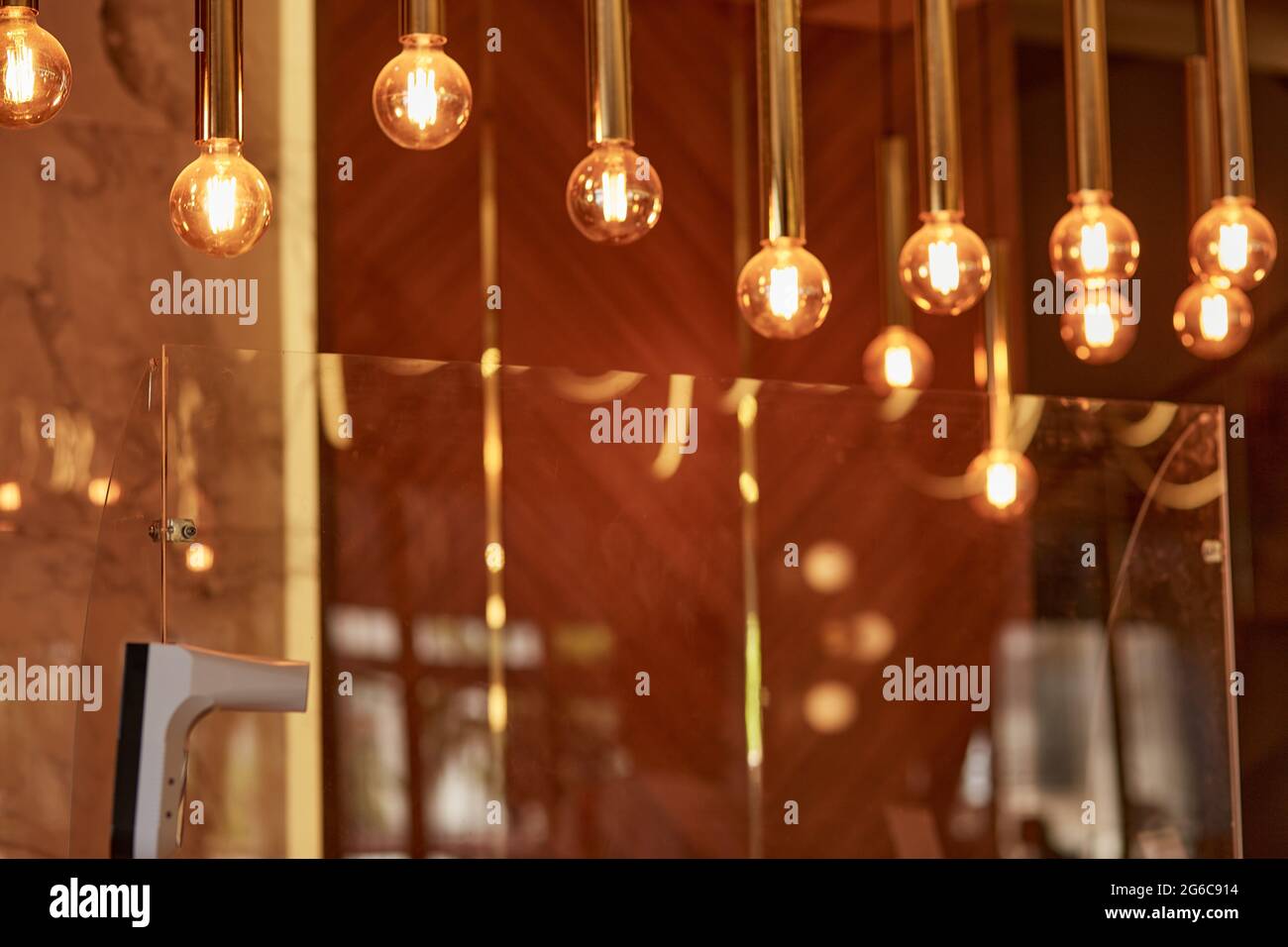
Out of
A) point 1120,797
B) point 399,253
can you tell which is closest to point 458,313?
point 399,253

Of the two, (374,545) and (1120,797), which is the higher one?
(374,545)

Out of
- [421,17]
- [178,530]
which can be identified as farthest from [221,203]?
[178,530]

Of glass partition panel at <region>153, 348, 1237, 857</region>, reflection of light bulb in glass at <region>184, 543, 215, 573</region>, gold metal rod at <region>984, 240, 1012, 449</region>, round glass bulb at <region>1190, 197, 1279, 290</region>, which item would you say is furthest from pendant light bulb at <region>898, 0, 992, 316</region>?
reflection of light bulb in glass at <region>184, 543, 215, 573</region>

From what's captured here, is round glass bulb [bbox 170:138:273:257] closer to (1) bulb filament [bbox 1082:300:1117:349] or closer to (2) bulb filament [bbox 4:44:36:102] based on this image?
(2) bulb filament [bbox 4:44:36:102]

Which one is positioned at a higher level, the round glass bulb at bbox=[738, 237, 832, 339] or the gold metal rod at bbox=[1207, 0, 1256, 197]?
the gold metal rod at bbox=[1207, 0, 1256, 197]

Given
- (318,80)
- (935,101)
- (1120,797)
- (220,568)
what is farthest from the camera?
(318,80)

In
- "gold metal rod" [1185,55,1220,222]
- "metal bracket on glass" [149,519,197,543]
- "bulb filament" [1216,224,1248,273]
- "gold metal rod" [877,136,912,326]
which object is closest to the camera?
"bulb filament" [1216,224,1248,273]

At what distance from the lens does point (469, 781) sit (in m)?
2.55

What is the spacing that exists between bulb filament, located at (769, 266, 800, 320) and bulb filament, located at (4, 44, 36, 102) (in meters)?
0.63

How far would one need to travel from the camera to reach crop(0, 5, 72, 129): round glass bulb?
1.42m

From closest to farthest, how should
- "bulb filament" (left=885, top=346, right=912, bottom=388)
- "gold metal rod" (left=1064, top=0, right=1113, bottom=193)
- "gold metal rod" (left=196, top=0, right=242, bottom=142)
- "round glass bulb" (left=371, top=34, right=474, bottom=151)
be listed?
"gold metal rod" (left=196, top=0, right=242, bottom=142)
"round glass bulb" (left=371, top=34, right=474, bottom=151)
"gold metal rod" (left=1064, top=0, right=1113, bottom=193)
"bulb filament" (left=885, top=346, right=912, bottom=388)

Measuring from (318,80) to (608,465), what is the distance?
4.36ft

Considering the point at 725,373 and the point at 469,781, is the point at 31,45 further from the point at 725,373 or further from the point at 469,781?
the point at 725,373

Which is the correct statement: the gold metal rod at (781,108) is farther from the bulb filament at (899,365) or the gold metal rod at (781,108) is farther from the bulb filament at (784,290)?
the bulb filament at (899,365)
